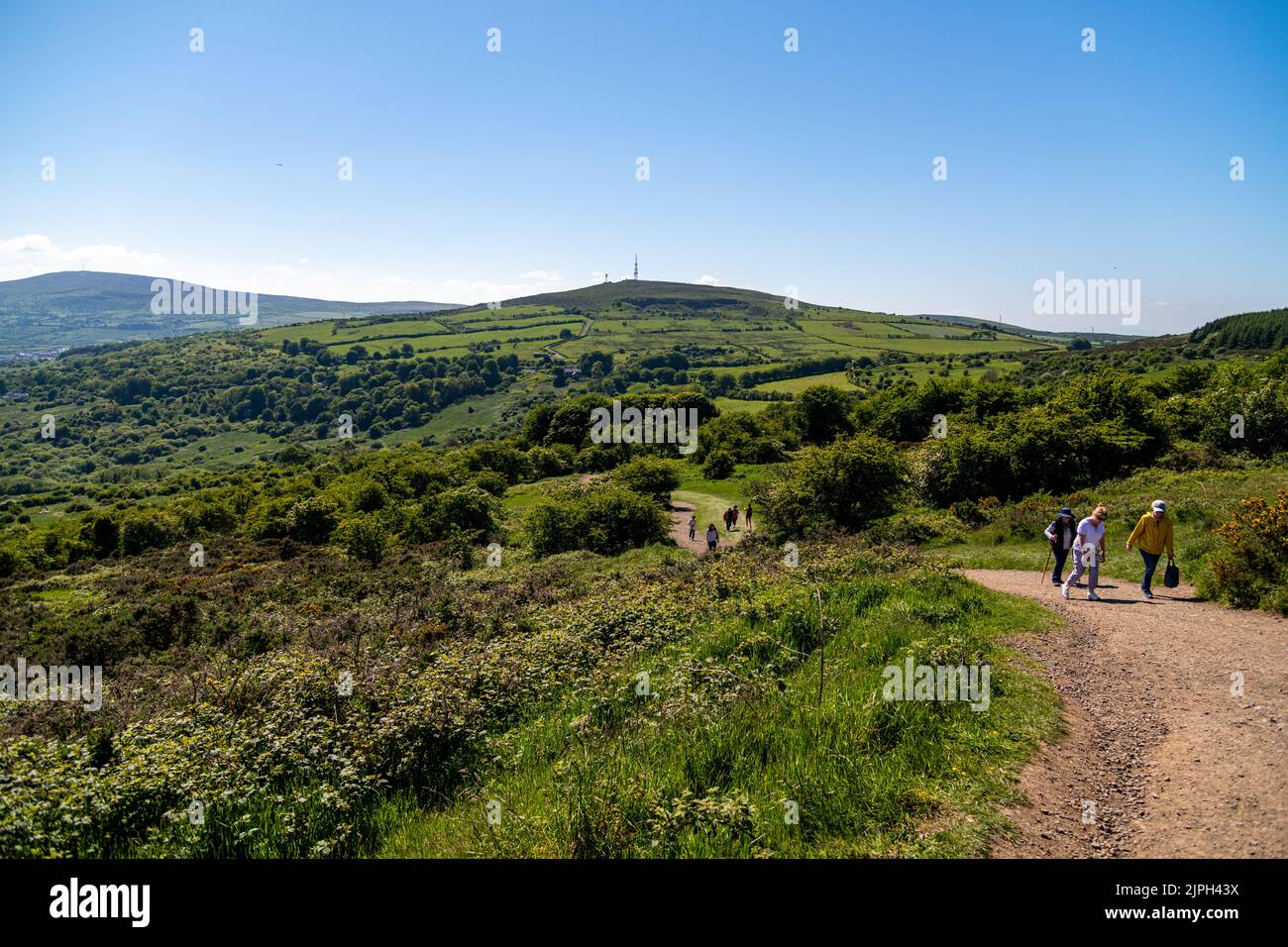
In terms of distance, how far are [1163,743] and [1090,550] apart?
262 inches

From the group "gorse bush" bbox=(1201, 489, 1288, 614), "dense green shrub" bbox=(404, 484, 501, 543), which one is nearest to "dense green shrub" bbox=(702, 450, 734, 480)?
"dense green shrub" bbox=(404, 484, 501, 543)

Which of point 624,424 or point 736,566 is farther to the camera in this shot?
point 624,424

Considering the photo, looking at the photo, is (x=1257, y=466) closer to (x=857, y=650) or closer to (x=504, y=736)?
(x=857, y=650)

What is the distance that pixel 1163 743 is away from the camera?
6.45 meters

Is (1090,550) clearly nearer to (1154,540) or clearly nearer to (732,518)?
(1154,540)

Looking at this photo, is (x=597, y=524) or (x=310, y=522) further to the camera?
(x=310, y=522)

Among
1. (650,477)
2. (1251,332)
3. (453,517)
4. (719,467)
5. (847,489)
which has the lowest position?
(453,517)

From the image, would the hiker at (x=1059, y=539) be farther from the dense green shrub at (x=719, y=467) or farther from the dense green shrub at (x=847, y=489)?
the dense green shrub at (x=719, y=467)

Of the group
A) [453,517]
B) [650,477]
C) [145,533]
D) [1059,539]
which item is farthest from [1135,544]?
[145,533]

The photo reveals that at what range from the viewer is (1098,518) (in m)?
12.3

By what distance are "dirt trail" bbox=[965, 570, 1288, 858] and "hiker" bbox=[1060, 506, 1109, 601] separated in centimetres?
141
